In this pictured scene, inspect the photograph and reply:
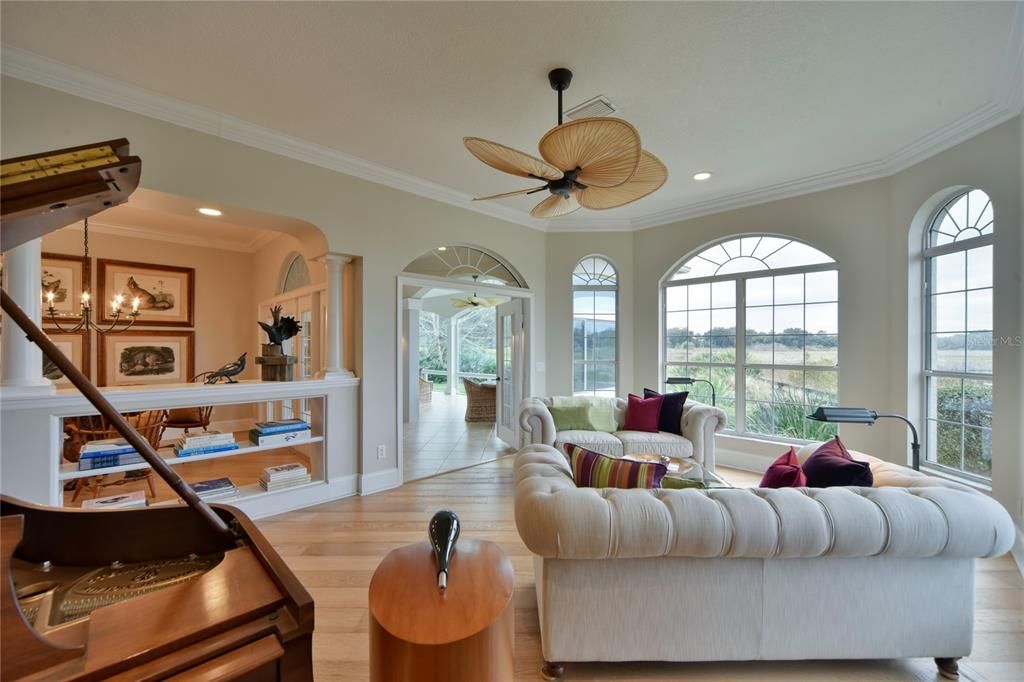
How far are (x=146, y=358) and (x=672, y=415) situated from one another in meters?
6.22

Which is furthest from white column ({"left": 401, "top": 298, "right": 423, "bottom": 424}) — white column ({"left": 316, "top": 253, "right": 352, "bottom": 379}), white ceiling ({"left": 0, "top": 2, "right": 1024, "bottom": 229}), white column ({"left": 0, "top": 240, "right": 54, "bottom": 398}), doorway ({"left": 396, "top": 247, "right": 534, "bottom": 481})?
white column ({"left": 0, "top": 240, "right": 54, "bottom": 398})

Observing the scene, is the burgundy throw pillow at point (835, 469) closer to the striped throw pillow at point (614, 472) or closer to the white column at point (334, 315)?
the striped throw pillow at point (614, 472)

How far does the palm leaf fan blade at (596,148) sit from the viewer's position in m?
1.75

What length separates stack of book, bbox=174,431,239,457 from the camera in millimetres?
2760

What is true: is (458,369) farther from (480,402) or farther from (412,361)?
(480,402)

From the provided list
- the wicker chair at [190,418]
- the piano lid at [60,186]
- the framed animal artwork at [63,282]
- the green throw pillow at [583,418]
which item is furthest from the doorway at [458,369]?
the framed animal artwork at [63,282]

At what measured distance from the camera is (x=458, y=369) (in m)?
11.1

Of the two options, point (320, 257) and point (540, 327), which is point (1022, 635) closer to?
point (540, 327)

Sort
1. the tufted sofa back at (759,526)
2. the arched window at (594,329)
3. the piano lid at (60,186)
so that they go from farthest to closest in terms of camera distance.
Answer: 1. the arched window at (594,329)
2. the tufted sofa back at (759,526)
3. the piano lid at (60,186)

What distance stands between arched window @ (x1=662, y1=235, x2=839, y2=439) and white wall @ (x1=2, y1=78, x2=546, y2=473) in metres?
2.28

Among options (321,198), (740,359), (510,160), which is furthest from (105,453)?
(740,359)

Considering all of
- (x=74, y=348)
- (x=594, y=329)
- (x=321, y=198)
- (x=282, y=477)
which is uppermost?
(x=321, y=198)

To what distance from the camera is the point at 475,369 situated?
11.0 meters

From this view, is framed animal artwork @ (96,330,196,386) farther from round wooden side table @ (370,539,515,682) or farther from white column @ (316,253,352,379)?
round wooden side table @ (370,539,515,682)
